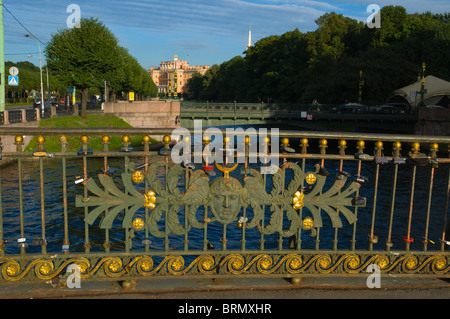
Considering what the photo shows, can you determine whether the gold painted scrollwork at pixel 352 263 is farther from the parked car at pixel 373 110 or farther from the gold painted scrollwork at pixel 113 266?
the parked car at pixel 373 110

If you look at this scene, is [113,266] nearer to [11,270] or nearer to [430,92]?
[11,270]

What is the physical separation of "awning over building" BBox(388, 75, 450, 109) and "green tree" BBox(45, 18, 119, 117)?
112 feet

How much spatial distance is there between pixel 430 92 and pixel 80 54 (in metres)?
40.1

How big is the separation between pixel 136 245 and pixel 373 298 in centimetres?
886

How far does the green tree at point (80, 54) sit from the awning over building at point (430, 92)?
3410 centimetres

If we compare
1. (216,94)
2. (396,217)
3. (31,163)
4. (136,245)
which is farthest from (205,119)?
(216,94)

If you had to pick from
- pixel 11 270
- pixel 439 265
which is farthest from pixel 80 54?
pixel 439 265

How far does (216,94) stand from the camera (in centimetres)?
14750

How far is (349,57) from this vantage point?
60406 millimetres

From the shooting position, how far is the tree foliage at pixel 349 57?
56.0 metres

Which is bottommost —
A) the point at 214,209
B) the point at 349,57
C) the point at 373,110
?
the point at 214,209

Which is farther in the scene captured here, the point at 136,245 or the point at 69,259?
the point at 136,245
